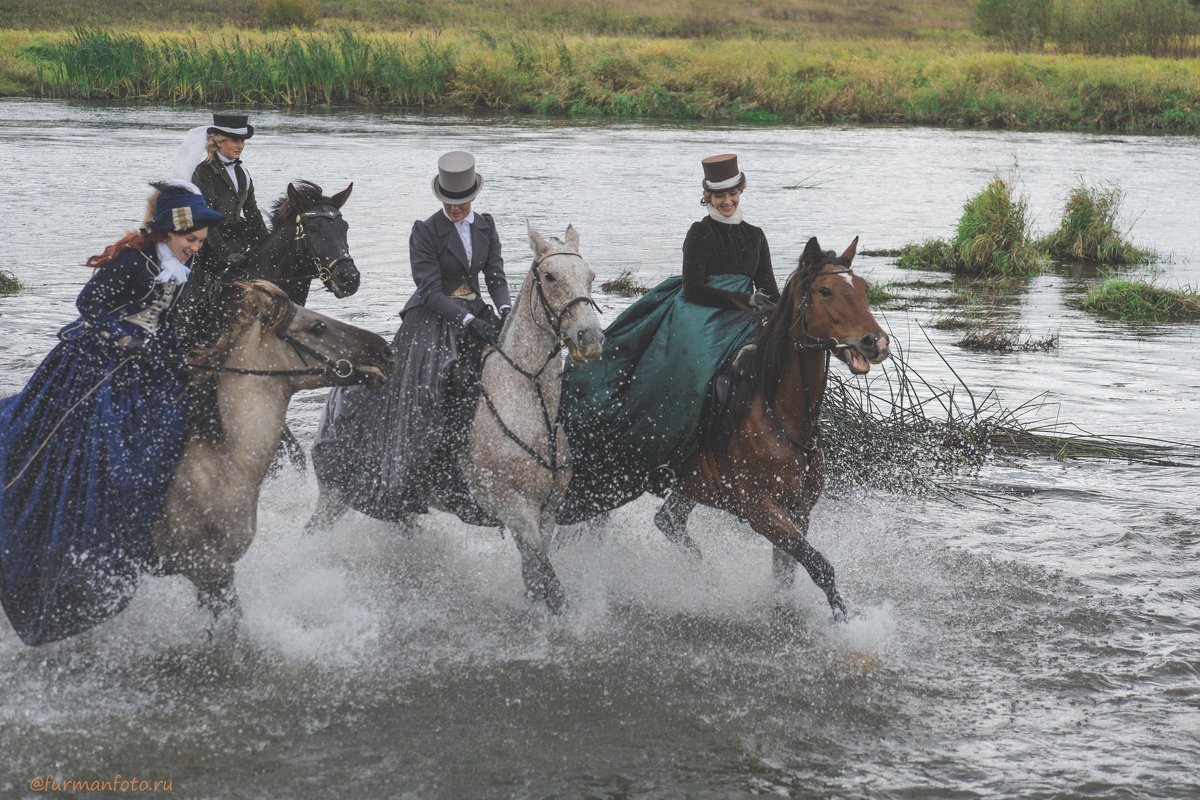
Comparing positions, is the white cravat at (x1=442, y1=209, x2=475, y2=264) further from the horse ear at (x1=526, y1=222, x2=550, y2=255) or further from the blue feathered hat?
the blue feathered hat

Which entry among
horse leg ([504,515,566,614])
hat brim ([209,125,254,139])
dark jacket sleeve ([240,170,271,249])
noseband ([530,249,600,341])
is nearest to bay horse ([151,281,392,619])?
noseband ([530,249,600,341])

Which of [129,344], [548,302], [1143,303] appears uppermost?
[548,302]

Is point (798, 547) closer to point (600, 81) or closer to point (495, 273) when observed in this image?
point (495, 273)

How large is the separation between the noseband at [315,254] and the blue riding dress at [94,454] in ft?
5.53

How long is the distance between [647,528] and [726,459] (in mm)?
1681

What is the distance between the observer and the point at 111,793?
4719 mm

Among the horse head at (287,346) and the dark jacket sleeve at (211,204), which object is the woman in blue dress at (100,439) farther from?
the dark jacket sleeve at (211,204)

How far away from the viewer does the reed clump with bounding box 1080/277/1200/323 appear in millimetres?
14031

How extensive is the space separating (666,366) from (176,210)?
2557 millimetres

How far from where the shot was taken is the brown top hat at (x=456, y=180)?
641cm

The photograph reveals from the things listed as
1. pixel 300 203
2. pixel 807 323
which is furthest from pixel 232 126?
pixel 807 323

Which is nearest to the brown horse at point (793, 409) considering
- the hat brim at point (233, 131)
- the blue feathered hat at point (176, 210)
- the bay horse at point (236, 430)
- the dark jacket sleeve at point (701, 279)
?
the dark jacket sleeve at point (701, 279)

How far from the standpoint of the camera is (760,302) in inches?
250

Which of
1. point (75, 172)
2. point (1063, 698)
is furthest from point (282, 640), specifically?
point (75, 172)
